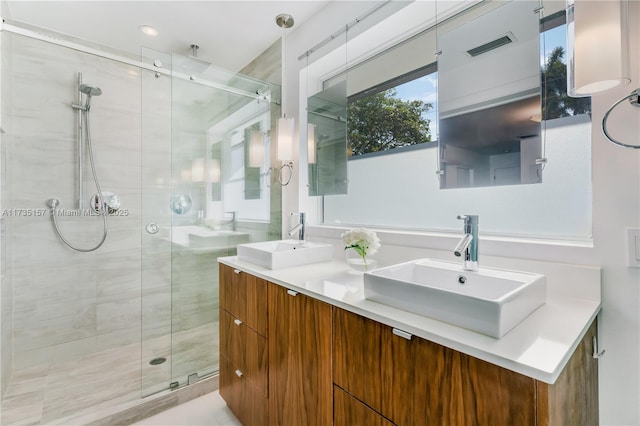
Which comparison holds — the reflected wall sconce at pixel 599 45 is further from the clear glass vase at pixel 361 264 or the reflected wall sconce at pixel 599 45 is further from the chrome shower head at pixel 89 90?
the chrome shower head at pixel 89 90

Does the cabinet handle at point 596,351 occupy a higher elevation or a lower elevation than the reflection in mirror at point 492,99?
lower

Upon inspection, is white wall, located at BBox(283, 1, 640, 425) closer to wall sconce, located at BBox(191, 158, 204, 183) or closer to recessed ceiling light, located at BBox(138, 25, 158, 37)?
wall sconce, located at BBox(191, 158, 204, 183)

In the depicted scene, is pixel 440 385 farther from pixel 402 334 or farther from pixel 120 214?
pixel 120 214

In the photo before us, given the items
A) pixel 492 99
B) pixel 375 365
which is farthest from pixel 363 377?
pixel 492 99

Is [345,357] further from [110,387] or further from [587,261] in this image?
[110,387]

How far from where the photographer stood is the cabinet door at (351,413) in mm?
874

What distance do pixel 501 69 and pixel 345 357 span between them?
1339 mm

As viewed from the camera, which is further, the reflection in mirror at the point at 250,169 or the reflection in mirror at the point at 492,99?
the reflection in mirror at the point at 250,169

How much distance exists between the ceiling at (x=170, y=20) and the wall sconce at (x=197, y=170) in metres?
1.01

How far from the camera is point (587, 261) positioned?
3.18 ft

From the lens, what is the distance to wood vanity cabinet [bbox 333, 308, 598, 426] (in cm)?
61

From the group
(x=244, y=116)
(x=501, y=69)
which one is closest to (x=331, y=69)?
(x=244, y=116)

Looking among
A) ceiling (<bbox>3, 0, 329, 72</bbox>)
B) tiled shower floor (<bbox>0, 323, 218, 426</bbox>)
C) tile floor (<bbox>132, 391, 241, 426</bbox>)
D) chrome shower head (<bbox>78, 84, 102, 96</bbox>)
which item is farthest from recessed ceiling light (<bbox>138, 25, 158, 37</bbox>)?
tile floor (<bbox>132, 391, 241, 426</bbox>)

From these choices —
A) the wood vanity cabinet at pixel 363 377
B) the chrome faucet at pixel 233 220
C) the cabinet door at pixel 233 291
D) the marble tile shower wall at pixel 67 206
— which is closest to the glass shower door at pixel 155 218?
the marble tile shower wall at pixel 67 206
